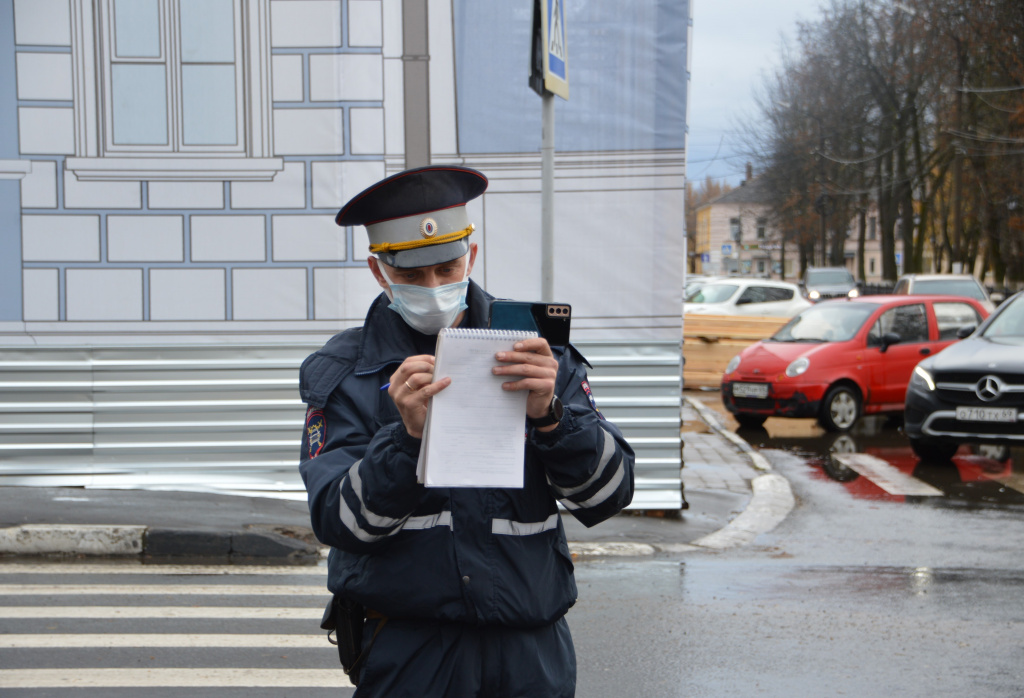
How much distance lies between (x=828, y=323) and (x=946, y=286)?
11.3 meters

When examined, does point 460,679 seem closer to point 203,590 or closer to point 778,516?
point 203,590

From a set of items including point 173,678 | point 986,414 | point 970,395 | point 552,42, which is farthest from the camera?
point 970,395

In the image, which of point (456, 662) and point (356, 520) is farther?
point (456, 662)

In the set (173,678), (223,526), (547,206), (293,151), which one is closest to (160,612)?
(173,678)

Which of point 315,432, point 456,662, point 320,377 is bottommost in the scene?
point 456,662

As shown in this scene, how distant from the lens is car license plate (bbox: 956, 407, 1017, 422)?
982 cm

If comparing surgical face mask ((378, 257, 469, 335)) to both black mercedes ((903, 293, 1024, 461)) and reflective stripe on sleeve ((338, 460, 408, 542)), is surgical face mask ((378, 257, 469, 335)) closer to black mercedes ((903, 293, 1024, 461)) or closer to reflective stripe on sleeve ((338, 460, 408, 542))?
reflective stripe on sleeve ((338, 460, 408, 542))

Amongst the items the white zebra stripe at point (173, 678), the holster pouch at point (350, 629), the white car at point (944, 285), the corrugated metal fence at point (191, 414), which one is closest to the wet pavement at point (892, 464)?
the corrugated metal fence at point (191, 414)

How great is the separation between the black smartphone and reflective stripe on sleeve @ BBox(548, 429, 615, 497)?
0.22m

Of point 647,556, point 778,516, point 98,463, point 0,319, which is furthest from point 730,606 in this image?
point 0,319

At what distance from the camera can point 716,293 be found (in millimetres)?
21578

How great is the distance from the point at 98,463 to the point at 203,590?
100 inches

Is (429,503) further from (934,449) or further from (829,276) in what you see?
(829,276)

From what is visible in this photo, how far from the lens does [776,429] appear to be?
13641 mm
